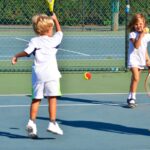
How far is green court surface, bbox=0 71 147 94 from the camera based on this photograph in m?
10.8

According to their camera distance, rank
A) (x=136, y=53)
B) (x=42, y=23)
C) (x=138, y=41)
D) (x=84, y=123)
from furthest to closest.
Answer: (x=136, y=53)
(x=138, y=41)
(x=84, y=123)
(x=42, y=23)

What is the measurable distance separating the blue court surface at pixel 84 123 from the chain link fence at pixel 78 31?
3371 millimetres

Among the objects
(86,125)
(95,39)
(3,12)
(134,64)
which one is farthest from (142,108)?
(95,39)

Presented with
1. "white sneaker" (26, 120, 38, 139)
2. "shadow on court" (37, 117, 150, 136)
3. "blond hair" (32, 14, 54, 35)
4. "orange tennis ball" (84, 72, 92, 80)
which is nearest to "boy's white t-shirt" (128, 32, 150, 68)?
"shadow on court" (37, 117, 150, 136)

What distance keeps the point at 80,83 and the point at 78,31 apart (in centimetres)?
1081

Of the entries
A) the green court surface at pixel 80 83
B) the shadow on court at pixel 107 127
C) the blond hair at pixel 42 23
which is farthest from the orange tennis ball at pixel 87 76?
the blond hair at pixel 42 23

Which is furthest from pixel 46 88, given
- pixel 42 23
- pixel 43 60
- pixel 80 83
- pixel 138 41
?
pixel 80 83

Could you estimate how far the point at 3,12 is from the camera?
1903cm

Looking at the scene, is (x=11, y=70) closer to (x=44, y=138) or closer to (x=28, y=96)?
(x=28, y=96)

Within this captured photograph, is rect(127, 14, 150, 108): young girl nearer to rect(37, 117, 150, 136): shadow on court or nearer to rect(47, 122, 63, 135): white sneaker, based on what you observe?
rect(37, 117, 150, 136): shadow on court

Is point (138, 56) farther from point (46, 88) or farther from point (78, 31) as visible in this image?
point (78, 31)

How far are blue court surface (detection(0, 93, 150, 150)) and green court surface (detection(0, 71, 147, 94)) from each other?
0.49 metres

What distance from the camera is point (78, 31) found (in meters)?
22.1

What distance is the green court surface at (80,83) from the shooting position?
10.8 m
